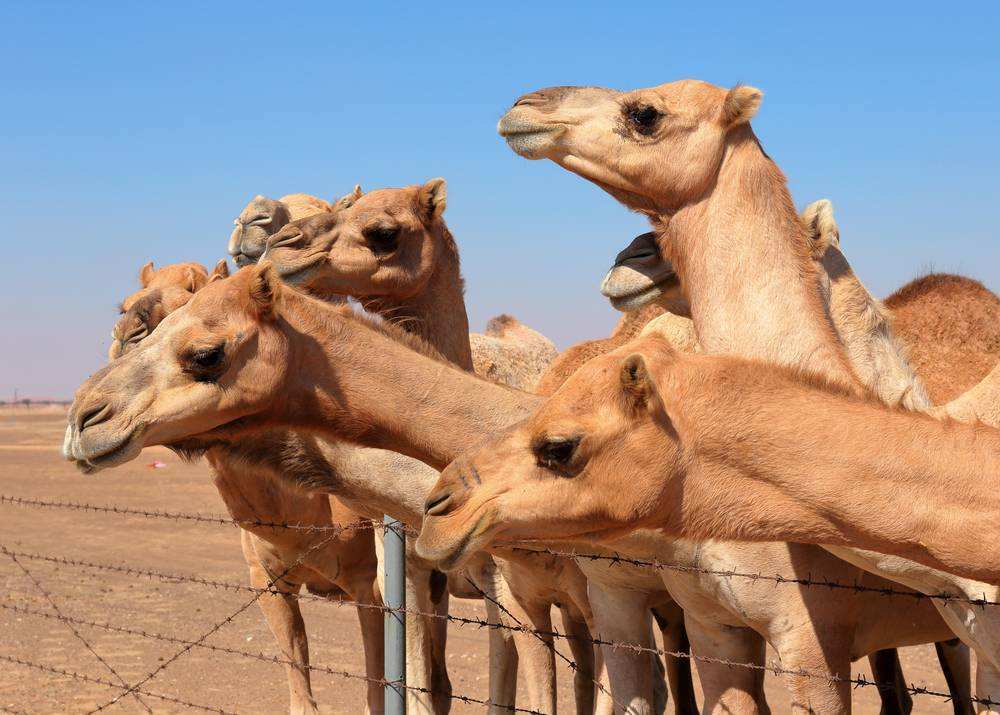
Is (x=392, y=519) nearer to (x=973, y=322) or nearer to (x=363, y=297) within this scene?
(x=363, y=297)

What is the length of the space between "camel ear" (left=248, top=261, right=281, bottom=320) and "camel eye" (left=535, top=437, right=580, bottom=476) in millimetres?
1370

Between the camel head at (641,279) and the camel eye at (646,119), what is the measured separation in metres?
0.44

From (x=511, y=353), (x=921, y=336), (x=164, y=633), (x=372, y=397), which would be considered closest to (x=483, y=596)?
(x=372, y=397)

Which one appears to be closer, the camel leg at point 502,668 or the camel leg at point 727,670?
the camel leg at point 727,670

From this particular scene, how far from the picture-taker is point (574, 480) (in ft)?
10.7

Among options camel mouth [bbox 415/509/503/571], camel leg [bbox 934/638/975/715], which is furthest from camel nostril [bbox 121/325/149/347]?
camel leg [bbox 934/638/975/715]

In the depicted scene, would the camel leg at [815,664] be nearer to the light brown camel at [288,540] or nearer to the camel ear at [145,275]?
the light brown camel at [288,540]

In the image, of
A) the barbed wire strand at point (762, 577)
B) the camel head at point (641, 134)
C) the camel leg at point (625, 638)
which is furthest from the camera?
the camel leg at point (625, 638)

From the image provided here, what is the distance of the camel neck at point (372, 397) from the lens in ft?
14.1

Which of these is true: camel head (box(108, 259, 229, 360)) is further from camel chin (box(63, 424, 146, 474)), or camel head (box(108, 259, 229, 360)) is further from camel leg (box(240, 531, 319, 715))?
camel chin (box(63, 424, 146, 474))

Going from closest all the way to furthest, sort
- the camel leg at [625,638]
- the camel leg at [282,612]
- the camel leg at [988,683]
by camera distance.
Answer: the camel leg at [988,683] → the camel leg at [625,638] → the camel leg at [282,612]

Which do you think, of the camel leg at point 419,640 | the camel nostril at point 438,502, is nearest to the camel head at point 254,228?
the camel leg at point 419,640

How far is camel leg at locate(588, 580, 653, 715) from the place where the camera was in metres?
5.35

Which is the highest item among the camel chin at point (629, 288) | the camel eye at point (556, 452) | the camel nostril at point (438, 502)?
the camel chin at point (629, 288)
